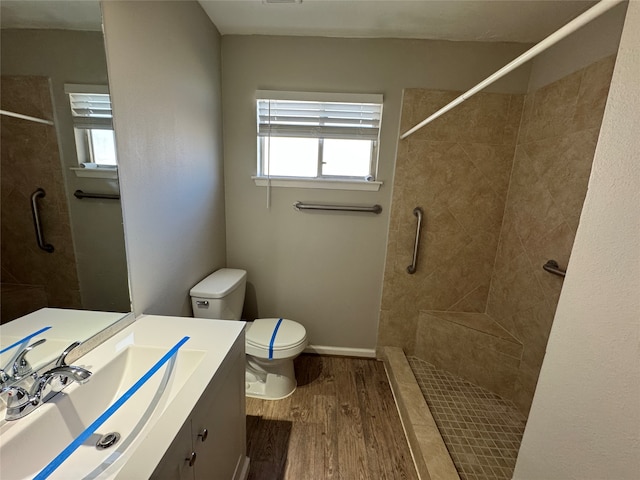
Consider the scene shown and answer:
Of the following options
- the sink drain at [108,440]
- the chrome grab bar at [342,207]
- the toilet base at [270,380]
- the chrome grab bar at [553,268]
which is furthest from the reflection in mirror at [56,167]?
the chrome grab bar at [553,268]

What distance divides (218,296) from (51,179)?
38.5 inches

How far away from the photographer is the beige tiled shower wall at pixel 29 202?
702 mm

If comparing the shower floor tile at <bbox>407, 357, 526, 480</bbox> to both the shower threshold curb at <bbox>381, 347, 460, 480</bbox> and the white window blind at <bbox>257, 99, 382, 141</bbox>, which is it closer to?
the shower threshold curb at <bbox>381, 347, 460, 480</bbox>

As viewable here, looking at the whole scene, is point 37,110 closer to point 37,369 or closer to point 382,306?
point 37,369

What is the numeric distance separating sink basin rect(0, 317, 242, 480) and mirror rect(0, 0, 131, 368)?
17cm

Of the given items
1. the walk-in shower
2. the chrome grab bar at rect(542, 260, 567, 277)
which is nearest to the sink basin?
the walk-in shower

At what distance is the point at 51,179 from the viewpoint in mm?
802

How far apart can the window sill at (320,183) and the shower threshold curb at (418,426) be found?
4.37 feet

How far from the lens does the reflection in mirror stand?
709 mm

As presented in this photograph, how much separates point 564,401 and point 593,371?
12cm

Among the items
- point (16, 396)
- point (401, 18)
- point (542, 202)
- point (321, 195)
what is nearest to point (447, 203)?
point (542, 202)

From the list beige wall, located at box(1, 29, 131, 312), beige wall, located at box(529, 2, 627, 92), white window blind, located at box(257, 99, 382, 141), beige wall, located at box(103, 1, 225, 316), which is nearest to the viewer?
beige wall, located at box(1, 29, 131, 312)

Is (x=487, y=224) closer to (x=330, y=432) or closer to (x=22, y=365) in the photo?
(x=330, y=432)

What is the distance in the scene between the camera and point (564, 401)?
2.07 feet
